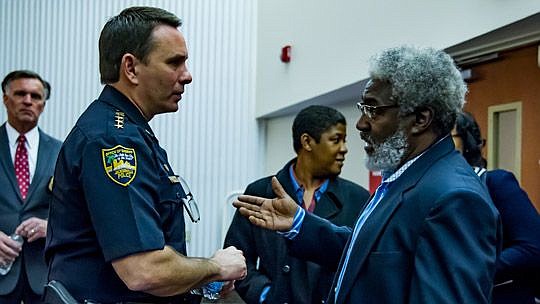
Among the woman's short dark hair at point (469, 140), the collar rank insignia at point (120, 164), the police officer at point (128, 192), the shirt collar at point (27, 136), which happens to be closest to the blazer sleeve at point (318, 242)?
the police officer at point (128, 192)

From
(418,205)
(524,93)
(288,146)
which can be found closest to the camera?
(418,205)

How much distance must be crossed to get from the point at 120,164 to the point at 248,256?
1.49 metres

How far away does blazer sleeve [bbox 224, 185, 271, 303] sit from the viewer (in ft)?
10.7

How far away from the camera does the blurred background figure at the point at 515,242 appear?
2.87 meters

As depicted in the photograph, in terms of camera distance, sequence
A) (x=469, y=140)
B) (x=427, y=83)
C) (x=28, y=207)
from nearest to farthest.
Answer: (x=427, y=83), (x=469, y=140), (x=28, y=207)

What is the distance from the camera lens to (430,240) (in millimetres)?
1801

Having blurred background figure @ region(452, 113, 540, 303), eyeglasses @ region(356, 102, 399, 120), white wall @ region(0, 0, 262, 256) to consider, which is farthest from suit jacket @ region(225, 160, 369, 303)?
white wall @ region(0, 0, 262, 256)

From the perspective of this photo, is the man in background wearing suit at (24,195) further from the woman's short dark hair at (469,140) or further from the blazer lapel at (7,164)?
the woman's short dark hair at (469,140)

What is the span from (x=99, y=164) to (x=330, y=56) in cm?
401

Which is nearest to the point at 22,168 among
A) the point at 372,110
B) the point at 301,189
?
the point at 301,189

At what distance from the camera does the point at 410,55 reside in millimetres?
2033

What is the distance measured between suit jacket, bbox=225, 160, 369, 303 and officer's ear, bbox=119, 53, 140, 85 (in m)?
1.29

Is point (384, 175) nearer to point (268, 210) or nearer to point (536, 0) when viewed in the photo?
point (268, 210)

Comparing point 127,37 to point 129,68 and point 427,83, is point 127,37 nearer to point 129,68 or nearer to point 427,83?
point 129,68
